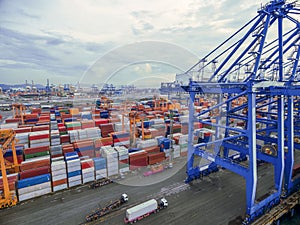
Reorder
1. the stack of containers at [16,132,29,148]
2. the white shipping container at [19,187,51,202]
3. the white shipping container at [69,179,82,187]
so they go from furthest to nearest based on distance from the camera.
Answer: the stack of containers at [16,132,29,148]
the white shipping container at [69,179,82,187]
the white shipping container at [19,187,51,202]

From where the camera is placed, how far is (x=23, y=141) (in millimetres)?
20562

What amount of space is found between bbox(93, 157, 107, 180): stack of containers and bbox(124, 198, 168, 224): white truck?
609cm

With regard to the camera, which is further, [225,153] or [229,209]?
[225,153]

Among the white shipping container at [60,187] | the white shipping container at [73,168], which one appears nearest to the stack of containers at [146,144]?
the white shipping container at [73,168]

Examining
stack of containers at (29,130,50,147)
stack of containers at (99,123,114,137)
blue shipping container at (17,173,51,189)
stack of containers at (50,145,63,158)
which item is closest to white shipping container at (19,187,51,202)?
blue shipping container at (17,173,51,189)

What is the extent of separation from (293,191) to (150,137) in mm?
15866

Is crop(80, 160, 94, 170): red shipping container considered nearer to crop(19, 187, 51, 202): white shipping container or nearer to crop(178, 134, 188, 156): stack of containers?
crop(19, 187, 51, 202): white shipping container

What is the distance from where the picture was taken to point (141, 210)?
1119 cm

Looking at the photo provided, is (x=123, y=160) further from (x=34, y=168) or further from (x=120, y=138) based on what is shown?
(x=34, y=168)

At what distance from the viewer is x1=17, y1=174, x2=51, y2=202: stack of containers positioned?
43.3 feet

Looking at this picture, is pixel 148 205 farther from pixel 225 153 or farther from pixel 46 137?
pixel 46 137

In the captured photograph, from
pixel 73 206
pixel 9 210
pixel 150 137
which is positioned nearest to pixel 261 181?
pixel 150 137

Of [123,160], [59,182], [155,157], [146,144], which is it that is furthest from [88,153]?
[155,157]

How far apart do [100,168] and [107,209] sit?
4.80 meters
